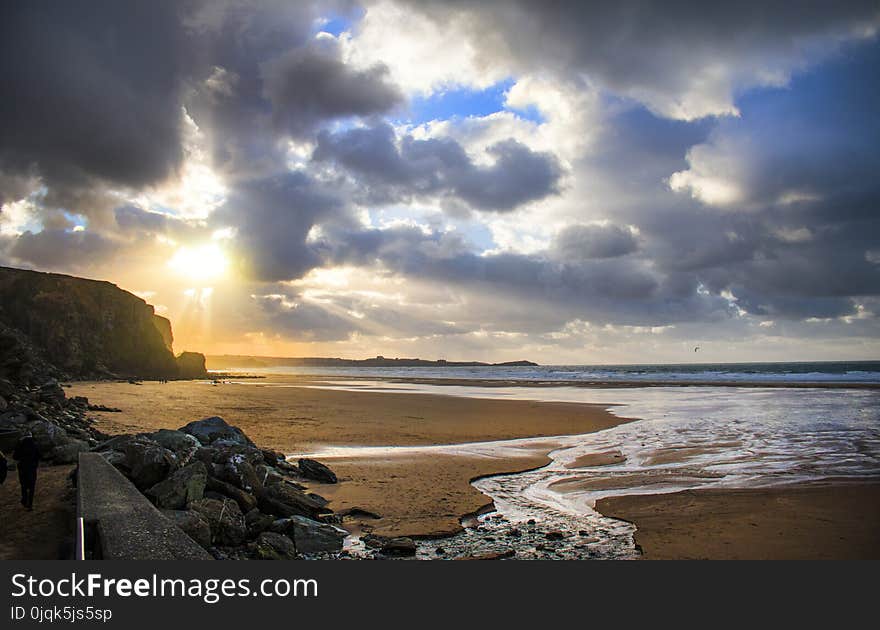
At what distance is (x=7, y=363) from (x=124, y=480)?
65.9ft

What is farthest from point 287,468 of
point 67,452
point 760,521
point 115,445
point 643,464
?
point 760,521

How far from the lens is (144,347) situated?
7756cm

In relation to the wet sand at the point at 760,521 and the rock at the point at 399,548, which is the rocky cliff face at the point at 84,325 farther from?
the wet sand at the point at 760,521

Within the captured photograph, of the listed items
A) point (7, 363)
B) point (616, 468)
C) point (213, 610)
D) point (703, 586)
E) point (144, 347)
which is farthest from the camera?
point (144, 347)

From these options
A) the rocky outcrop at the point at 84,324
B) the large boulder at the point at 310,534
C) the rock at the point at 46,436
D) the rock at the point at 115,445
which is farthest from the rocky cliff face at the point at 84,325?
the large boulder at the point at 310,534

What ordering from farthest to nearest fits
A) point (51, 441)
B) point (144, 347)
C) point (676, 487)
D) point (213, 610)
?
1. point (144, 347)
2. point (51, 441)
3. point (676, 487)
4. point (213, 610)

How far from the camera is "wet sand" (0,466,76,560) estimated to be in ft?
23.4

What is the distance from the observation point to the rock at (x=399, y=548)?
7805mm

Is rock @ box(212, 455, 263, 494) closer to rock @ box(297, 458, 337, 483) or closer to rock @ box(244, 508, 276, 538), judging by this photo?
rock @ box(244, 508, 276, 538)

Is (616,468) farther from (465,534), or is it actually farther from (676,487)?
(465,534)

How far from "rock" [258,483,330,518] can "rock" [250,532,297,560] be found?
1.46 meters

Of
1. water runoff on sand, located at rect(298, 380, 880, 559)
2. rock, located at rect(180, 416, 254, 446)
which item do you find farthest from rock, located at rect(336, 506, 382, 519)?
rock, located at rect(180, 416, 254, 446)

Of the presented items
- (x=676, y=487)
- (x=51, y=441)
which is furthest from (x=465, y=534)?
(x=51, y=441)

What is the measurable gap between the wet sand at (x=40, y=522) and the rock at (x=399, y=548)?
15.1ft
